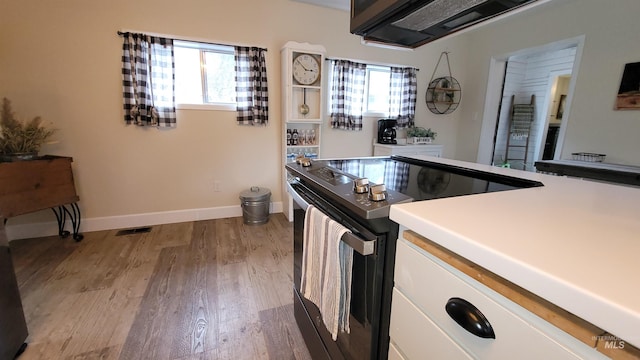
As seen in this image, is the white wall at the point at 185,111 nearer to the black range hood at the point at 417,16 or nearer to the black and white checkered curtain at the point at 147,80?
the black and white checkered curtain at the point at 147,80

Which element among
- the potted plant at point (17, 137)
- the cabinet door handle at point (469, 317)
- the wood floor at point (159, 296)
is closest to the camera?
the cabinet door handle at point (469, 317)

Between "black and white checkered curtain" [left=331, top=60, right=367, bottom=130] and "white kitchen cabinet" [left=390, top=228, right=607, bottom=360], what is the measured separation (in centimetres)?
287

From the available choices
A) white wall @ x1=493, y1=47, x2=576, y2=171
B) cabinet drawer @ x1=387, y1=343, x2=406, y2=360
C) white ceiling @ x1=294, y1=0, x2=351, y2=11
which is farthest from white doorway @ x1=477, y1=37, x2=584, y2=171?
cabinet drawer @ x1=387, y1=343, x2=406, y2=360

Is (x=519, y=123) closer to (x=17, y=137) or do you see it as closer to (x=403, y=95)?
(x=403, y=95)

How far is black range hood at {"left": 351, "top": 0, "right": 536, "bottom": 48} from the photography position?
101cm

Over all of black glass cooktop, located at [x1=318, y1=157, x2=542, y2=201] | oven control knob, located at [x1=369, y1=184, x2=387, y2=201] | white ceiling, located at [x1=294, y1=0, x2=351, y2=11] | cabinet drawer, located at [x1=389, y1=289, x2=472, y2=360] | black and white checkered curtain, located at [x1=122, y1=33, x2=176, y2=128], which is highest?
white ceiling, located at [x1=294, y1=0, x2=351, y2=11]

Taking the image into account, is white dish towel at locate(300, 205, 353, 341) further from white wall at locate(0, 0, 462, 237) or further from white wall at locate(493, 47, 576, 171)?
white wall at locate(493, 47, 576, 171)

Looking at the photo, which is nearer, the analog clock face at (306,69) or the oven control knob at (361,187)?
the oven control knob at (361,187)

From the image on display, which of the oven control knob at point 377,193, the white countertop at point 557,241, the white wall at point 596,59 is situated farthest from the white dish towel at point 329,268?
the white wall at point 596,59

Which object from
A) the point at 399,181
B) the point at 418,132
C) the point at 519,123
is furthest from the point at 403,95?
the point at 399,181

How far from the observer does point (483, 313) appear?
505 mm

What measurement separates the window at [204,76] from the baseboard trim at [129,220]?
1186 mm

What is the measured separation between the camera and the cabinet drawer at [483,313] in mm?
411

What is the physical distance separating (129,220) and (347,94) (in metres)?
2.87
